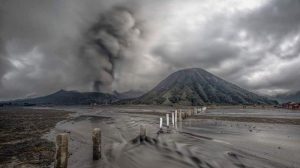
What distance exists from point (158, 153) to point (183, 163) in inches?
139

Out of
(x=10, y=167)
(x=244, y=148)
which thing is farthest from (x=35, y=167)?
(x=244, y=148)

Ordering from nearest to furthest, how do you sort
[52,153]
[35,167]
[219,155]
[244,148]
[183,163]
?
[35,167] → [183,163] → [219,155] → [52,153] → [244,148]

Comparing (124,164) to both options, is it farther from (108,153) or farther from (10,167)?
(10,167)

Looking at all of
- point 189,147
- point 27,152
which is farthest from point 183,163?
point 27,152

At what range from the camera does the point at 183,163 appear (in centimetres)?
1450

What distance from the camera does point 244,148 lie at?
18641mm

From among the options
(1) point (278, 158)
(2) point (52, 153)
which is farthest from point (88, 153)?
(1) point (278, 158)

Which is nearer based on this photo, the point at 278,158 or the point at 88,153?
the point at 278,158

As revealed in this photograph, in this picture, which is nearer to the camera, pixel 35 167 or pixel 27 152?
pixel 35 167

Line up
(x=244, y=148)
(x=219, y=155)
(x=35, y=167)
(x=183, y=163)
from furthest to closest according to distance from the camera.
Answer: (x=244, y=148), (x=219, y=155), (x=183, y=163), (x=35, y=167)

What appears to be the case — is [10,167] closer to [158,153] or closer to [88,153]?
[88,153]

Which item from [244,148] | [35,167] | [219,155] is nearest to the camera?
[35,167]

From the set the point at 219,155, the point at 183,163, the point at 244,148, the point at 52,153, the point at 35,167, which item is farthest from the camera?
the point at 244,148

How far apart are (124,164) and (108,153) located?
360 cm
